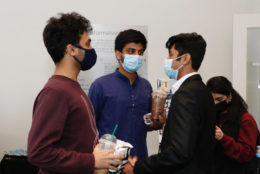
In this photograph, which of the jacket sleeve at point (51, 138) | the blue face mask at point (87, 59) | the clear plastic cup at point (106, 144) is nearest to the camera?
the jacket sleeve at point (51, 138)

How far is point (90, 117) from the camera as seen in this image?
1.21 meters

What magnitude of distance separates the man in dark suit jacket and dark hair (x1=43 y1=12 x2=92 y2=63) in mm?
580

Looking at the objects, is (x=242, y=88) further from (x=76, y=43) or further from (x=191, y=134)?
(x=76, y=43)

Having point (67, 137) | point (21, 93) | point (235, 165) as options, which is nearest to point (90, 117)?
point (67, 137)

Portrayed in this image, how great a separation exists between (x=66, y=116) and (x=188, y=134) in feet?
1.81

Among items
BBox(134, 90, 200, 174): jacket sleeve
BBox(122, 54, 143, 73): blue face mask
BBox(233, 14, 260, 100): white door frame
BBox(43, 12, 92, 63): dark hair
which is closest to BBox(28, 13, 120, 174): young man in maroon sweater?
BBox(43, 12, 92, 63): dark hair

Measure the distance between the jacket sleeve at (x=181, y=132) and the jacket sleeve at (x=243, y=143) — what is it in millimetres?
706

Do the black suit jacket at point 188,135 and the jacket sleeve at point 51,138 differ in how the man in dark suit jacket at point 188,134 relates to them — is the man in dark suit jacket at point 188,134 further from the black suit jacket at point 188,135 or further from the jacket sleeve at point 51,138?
the jacket sleeve at point 51,138

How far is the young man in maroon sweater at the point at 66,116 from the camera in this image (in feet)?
3.33

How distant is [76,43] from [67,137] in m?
0.44

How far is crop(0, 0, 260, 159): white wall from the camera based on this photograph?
2.84 meters

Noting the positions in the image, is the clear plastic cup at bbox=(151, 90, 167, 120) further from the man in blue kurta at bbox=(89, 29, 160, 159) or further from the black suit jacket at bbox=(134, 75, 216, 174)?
the black suit jacket at bbox=(134, 75, 216, 174)

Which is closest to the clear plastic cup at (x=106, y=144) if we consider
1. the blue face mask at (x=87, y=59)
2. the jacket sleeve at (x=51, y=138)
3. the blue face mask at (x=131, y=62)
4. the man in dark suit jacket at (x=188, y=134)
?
the jacket sleeve at (x=51, y=138)

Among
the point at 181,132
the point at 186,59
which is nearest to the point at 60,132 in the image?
the point at 181,132
